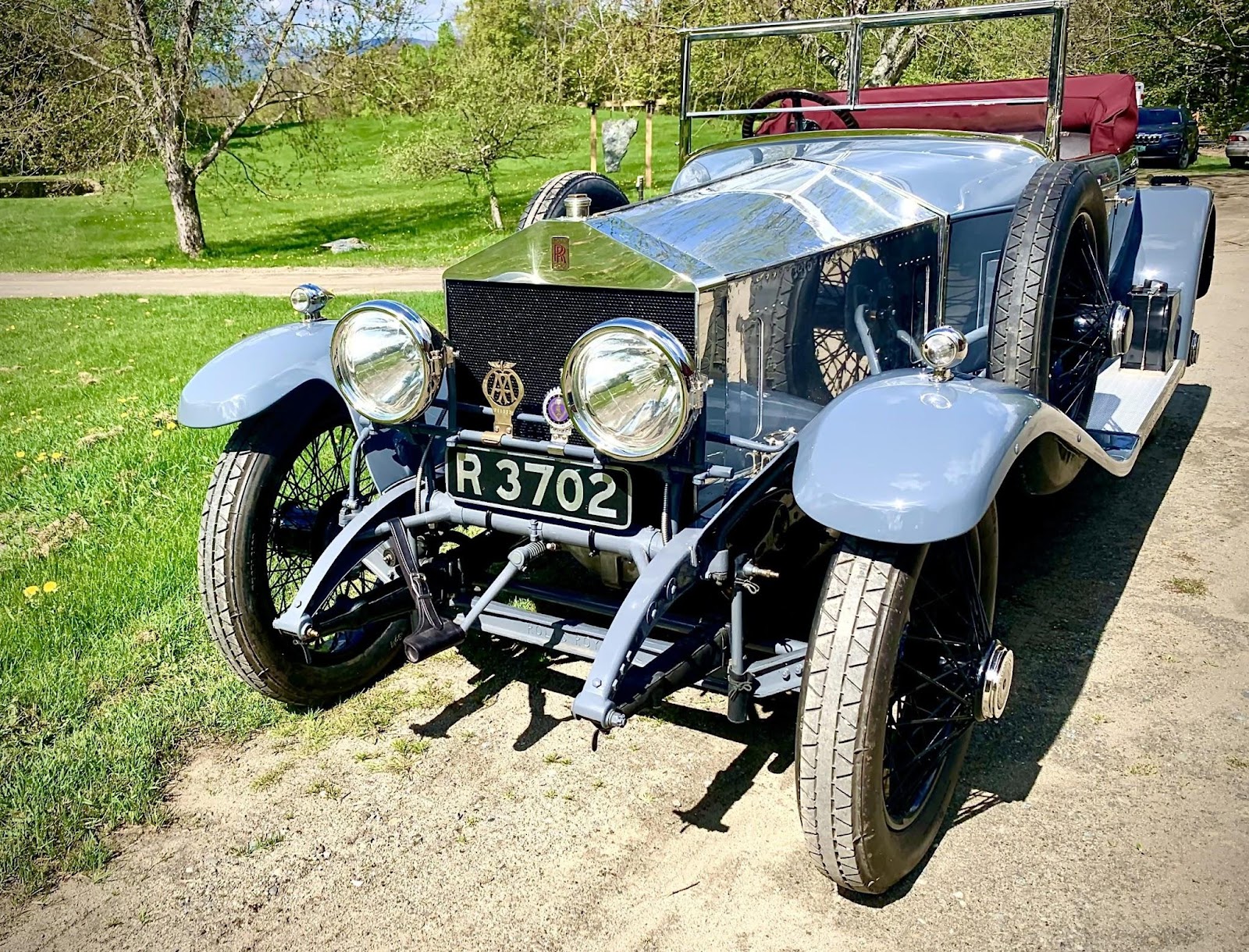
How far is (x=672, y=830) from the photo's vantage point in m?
2.57

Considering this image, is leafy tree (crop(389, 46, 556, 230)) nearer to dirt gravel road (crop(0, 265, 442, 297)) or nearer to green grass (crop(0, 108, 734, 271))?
green grass (crop(0, 108, 734, 271))

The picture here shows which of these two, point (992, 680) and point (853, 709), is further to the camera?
point (992, 680)

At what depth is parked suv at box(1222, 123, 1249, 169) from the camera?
21250 millimetres

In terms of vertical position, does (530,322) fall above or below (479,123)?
below

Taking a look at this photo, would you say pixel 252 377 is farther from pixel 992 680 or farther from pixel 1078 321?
pixel 1078 321

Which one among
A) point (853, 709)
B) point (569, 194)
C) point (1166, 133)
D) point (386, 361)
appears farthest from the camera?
point (1166, 133)

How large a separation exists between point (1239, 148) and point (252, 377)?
23694 mm

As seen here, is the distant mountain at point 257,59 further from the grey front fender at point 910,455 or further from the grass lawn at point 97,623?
the grey front fender at point 910,455

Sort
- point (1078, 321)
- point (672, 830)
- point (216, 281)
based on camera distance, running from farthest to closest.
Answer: point (216, 281) → point (1078, 321) → point (672, 830)

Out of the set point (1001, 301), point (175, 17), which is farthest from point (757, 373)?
point (175, 17)

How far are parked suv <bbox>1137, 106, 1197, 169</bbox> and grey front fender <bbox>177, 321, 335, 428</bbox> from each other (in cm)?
2119

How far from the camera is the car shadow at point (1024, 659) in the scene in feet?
8.96

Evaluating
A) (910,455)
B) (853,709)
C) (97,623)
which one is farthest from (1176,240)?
(97,623)

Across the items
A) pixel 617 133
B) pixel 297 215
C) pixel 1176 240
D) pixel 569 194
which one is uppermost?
pixel 617 133
